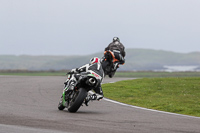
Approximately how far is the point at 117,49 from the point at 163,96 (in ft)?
18.8

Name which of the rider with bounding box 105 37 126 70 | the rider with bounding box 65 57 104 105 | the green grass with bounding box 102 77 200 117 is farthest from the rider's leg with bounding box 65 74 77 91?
the green grass with bounding box 102 77 200 117

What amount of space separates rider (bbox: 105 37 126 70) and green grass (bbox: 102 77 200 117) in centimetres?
239

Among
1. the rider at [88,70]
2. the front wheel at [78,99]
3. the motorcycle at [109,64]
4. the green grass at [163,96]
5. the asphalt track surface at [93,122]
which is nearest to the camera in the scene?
the asphalt track surface at [93,122]

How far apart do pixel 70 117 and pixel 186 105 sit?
560cm

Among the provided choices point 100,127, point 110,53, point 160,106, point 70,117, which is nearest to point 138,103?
point 160,106

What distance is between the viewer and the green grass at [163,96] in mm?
14805

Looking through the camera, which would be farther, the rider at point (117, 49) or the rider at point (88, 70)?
the rider at point (117, 49)

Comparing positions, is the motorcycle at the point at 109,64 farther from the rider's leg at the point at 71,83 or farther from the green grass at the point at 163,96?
the green grass at the point at 163,96

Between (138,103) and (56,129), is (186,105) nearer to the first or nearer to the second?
(138,103)

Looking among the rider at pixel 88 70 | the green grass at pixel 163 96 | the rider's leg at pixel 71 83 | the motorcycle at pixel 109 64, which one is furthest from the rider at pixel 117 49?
the green grass at pixel 163 96

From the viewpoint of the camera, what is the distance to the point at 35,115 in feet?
36.0

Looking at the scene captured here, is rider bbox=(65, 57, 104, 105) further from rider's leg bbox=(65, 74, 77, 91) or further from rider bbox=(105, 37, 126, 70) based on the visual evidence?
rider bbox=(105, 37, 126, 70)

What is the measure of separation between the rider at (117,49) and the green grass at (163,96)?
2.39 m

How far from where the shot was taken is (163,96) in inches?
727
